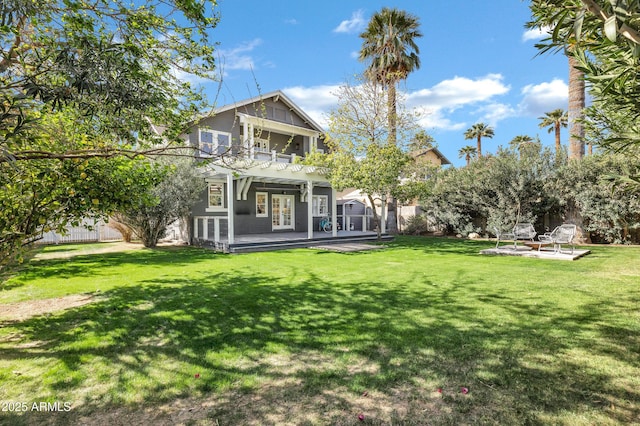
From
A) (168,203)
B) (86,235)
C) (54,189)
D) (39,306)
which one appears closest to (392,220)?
(168,203)

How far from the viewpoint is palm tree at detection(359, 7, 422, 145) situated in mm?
20344

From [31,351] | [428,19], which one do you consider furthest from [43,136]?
[428,19]

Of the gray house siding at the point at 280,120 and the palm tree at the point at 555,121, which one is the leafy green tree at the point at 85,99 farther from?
the palm tree at the point at 555,121

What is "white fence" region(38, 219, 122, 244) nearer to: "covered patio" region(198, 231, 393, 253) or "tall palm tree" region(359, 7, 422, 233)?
"covered patio" region(198, 231, 393, 253)

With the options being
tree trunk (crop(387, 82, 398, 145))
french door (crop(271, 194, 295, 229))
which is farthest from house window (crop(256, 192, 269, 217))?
tree trunk (crop(387, 82, 398, 145))

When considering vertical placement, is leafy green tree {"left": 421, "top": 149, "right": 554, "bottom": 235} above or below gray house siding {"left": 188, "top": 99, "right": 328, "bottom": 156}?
below

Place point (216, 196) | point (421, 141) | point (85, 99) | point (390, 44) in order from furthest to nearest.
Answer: point (390, 44), point (421, 141), point (216, 196), point (85, 99)

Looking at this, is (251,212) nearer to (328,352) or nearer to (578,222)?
(328,352)

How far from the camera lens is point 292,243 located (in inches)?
Result: 593

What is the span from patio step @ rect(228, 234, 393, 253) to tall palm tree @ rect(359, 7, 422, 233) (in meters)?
9.44

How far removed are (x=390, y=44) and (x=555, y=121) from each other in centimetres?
2161

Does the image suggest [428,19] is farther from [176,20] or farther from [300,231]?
[176,20]

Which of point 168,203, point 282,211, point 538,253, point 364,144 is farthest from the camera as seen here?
point 282,211

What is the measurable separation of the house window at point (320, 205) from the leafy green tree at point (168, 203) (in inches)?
333
